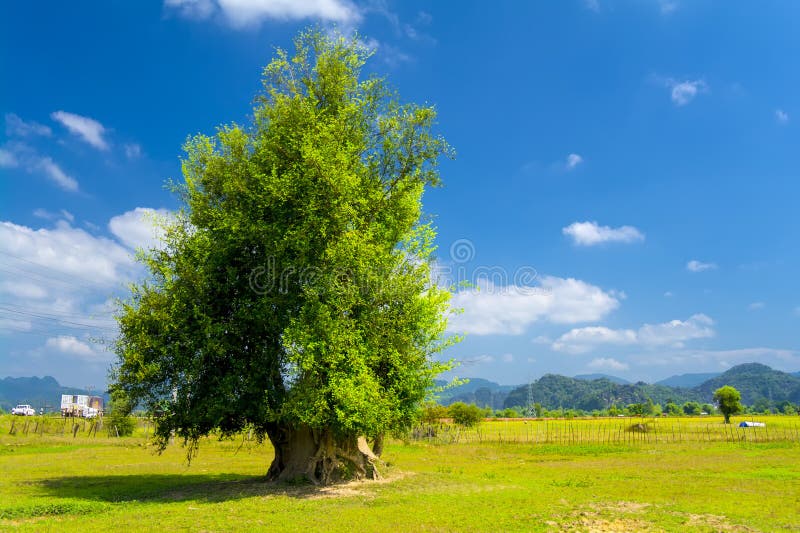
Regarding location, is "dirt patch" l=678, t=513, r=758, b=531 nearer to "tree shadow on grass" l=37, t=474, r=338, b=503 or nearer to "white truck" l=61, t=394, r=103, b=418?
"tree shadow on grass" l=37, t=474, r=338, b=503

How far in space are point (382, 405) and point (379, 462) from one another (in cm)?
627

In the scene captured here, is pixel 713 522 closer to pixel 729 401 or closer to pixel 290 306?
pixel 290 306

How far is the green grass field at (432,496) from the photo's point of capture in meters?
18.0

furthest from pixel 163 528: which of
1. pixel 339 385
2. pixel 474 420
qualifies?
pixel 474 420

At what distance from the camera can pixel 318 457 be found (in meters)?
27.9

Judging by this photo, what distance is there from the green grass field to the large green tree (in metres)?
3.44

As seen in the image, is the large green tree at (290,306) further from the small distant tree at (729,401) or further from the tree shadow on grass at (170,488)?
the small distant tree at (729,401)

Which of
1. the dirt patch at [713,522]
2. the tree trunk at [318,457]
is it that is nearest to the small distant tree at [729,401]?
the tree trunk at [318,457]

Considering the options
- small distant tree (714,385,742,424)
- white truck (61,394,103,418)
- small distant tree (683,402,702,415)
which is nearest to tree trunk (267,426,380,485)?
small distant tree (714,385,742,424)

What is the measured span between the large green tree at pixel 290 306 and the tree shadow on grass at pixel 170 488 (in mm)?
1993

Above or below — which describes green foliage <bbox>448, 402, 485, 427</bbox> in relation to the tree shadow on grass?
below

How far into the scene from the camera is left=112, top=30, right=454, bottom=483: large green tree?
25750 millimetres

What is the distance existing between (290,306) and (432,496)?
1121cm

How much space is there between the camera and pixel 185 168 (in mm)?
30031
